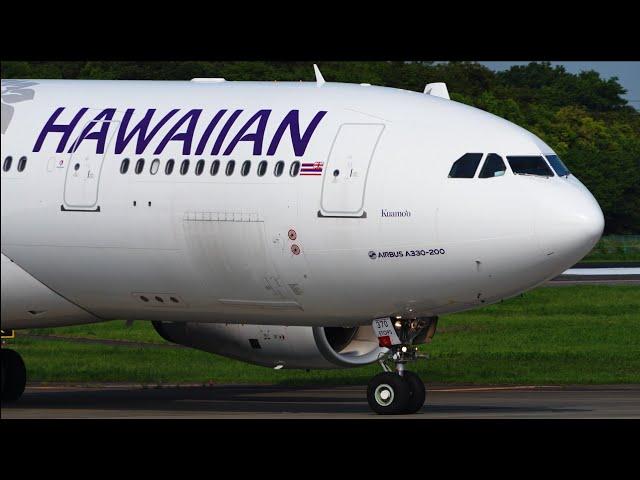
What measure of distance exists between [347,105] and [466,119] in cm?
173

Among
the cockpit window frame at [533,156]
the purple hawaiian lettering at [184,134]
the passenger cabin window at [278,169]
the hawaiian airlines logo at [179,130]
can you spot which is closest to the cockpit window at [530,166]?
the cockpit window frame at [533,156]

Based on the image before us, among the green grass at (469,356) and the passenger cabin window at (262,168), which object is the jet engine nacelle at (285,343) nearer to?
the passenger cabin window at (262,168)

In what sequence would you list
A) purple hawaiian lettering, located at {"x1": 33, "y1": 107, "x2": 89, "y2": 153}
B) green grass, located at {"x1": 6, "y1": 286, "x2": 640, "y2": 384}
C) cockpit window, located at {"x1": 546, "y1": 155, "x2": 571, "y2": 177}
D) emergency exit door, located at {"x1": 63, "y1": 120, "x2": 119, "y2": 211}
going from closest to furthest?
cockpit window, located at {"x1": 546, "y1": 155, "x2": 571, "y2": 177}, emergency exit door, located at {"x1": 63, "y1": 120, "x2": 119, "y2": 211}, purple hawaiian lettering, located at {"x1": 33, "y1": 107, "x2": 89, "y2": 153}, green grass, located at {"x1": 6, "y1": 286, "x2": 640, "y2": 384}

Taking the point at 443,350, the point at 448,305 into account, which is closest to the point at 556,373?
the point at 443,350

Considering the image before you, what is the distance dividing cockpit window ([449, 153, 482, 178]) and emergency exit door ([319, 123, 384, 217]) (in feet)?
3.93

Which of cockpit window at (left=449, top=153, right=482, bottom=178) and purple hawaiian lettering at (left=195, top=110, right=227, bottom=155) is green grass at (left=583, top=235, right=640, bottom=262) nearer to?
purple hawaiian lettering at (left=195, top=110, right=227, bottom=155)

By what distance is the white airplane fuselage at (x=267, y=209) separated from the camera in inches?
874

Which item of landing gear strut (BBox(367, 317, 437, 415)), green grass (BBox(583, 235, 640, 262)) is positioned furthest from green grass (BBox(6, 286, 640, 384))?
green grass (BBox(583, 235, 640, 262))

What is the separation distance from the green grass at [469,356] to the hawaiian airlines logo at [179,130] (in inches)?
359

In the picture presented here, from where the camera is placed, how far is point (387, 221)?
22.4 m

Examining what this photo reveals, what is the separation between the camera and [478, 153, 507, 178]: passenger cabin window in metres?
22.2

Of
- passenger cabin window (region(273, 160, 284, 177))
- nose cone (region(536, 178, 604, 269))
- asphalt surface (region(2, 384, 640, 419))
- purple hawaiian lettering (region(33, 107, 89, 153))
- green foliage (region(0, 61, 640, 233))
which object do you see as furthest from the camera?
green foliage (region(0, 61, 640, 233))

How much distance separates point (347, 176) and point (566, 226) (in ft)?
10.3

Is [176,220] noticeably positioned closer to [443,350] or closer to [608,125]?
[443,350]
